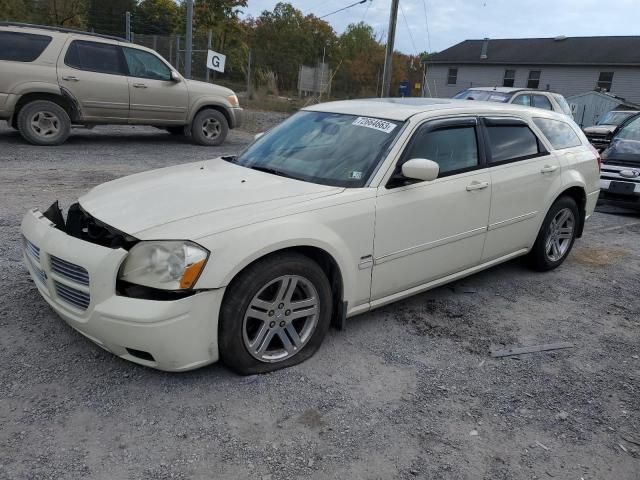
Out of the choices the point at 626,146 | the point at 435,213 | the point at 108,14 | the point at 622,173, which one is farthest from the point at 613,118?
the point at 108,14

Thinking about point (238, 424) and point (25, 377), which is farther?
point (25, 377)

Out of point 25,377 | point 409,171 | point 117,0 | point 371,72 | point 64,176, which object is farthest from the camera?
point 371,72

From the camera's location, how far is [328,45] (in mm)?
54219

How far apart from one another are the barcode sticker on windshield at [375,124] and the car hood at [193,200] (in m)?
0.70

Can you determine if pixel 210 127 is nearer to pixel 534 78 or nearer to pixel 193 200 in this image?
pixel 193 200

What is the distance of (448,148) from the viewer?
13.4ft

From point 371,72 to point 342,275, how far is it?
49.7 m

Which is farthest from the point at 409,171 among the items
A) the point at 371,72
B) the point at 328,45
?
the point at 328,45

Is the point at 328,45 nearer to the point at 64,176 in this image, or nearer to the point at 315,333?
the point at 64,176

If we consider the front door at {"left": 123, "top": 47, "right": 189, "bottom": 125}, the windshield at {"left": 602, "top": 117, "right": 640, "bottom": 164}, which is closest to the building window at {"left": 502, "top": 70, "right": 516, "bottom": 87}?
the windshield at {"left": 602, "top": 117, "right": 640, "bottom": 164}

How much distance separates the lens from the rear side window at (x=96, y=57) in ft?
32.0

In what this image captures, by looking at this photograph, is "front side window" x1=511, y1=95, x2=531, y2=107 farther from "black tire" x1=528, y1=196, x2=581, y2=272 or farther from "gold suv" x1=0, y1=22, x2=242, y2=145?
"black tire" x1=528, y1=196, x2=581, y2=272

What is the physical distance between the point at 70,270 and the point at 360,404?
5.67 ft

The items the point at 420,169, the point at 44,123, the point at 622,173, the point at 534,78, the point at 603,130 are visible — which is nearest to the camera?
the point at 420,169
